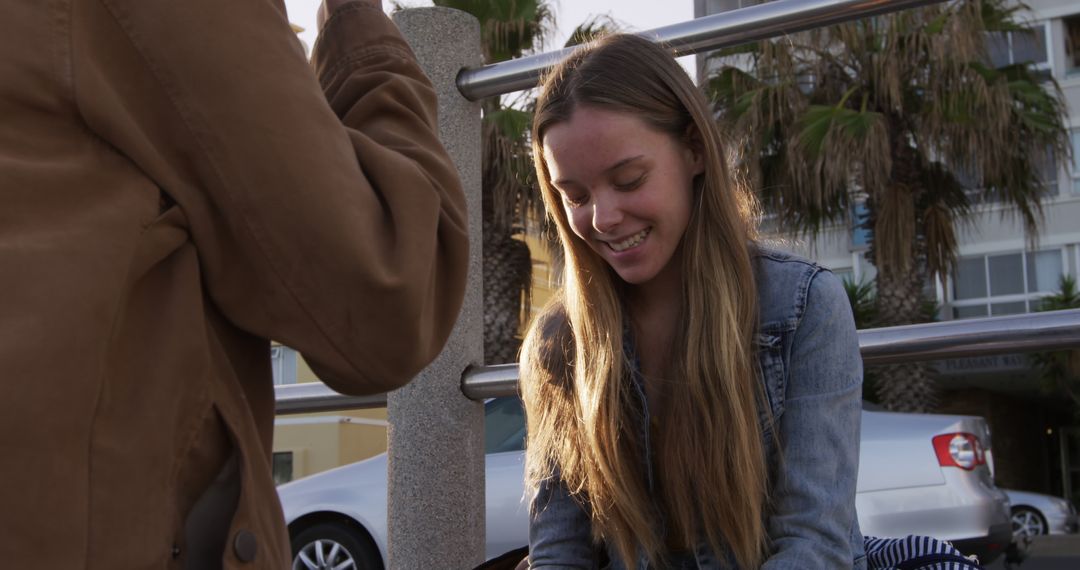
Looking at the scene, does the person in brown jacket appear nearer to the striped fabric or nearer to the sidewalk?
the striped fabric

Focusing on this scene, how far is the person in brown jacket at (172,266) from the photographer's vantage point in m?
0.87

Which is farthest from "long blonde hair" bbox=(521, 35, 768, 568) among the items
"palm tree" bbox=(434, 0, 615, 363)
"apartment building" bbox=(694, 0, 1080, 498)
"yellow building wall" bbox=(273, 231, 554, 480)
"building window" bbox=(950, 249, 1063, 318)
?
"building window" bbox=(950, 249, 1063, 318)

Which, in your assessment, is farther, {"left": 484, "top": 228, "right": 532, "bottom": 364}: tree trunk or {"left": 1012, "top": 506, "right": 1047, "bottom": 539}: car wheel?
{"left": 1012, "top": 506, "right": 1047, "bottom": 539}: car wheel

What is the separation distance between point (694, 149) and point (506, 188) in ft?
40.8

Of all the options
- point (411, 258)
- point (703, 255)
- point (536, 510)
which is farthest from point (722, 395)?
point (411, 258)

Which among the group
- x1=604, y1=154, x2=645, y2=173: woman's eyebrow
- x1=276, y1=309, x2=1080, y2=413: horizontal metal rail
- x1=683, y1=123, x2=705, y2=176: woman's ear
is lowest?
x1=276, y1=309, x2=1080, y2=413: horizontal metal rail

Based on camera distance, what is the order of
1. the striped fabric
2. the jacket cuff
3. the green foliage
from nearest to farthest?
the jacket cuff, the striped fabric, the green foliage

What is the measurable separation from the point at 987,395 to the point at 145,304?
31564 mm

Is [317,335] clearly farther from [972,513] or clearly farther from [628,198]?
[972,513]

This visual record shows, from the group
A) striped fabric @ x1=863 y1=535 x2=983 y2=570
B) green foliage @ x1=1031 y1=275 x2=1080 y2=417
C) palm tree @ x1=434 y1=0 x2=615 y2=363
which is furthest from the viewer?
green foliage @ x1=1031 y1=275 x2=1080 y2=417

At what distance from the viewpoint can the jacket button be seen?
95cm

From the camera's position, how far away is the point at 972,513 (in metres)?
6.89

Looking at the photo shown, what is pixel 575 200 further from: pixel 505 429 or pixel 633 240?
Result: pixel 505 429


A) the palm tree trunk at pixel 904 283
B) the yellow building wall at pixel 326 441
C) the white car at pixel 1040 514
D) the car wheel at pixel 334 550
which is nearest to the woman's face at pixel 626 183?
the car wheel at pixel 334 550
